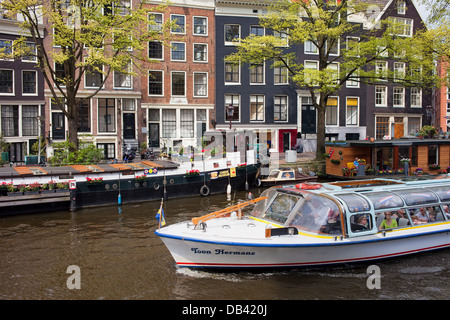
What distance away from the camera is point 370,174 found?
2609 centimetres

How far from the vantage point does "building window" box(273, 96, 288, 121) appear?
36.8m

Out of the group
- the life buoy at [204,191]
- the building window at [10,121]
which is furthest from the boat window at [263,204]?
the building window at [10,121]

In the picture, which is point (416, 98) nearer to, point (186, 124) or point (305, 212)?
point (186, 124)

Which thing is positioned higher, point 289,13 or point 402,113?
point 289,13

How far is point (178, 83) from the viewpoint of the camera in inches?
1372

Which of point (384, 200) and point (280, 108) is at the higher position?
point (280, 108)

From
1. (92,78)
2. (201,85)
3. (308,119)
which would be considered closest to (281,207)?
(92,78)

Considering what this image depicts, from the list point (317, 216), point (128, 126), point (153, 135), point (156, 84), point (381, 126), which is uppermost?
point (156, 84)

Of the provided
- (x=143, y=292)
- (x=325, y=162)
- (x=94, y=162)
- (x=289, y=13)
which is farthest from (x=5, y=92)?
(x=143, y=292)

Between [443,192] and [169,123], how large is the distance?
24.7 meters

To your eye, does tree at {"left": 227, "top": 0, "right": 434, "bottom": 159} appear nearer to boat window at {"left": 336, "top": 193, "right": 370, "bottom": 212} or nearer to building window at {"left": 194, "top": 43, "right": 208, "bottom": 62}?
building window at {"left": 194, "top": 43, "right": 208, "bottom": 62}
